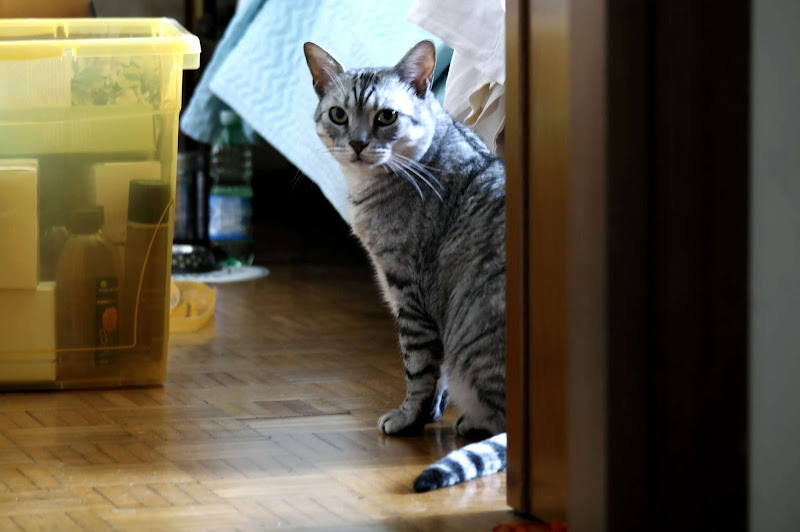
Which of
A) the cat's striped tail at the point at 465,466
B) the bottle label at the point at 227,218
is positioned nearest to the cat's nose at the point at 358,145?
the cat's striped tail at the point at 465,466

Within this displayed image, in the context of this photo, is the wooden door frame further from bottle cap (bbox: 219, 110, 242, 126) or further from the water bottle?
the water bottle

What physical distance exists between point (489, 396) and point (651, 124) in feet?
2.12

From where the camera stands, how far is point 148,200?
1625 mm

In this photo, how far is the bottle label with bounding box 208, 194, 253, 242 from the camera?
2891 millimetres

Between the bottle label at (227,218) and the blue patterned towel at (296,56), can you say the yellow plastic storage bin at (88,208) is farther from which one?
the bottle label at (227,218)

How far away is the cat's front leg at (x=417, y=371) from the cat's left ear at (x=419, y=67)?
0.32 meters

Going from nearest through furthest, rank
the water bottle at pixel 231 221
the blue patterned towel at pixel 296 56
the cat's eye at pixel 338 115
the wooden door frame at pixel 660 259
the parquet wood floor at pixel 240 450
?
Answer: 1. the wooden door frame at pixel 660 259
2. the parquet wood floor at pixel 240 450
3. the cat's eye at pixel 338 115
4. the blue patterned towel at pixel 296 56
5. the water bottle at pixel 231 221

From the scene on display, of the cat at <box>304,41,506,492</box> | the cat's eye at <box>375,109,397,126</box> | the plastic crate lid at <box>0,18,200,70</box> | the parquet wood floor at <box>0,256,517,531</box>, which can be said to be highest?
the plastic crate lid at <box>0,18,200,70</box>

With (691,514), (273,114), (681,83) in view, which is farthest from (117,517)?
(273,114)

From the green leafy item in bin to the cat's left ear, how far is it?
1.23 feet

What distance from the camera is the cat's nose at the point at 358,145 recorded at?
1465 millimetres

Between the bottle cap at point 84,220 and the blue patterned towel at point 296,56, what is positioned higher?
the blue patterned towel at point 296,56

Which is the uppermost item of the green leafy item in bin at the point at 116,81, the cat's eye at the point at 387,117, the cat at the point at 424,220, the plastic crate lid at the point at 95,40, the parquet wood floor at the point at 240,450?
the plastic crate lid at the point at 95,40
